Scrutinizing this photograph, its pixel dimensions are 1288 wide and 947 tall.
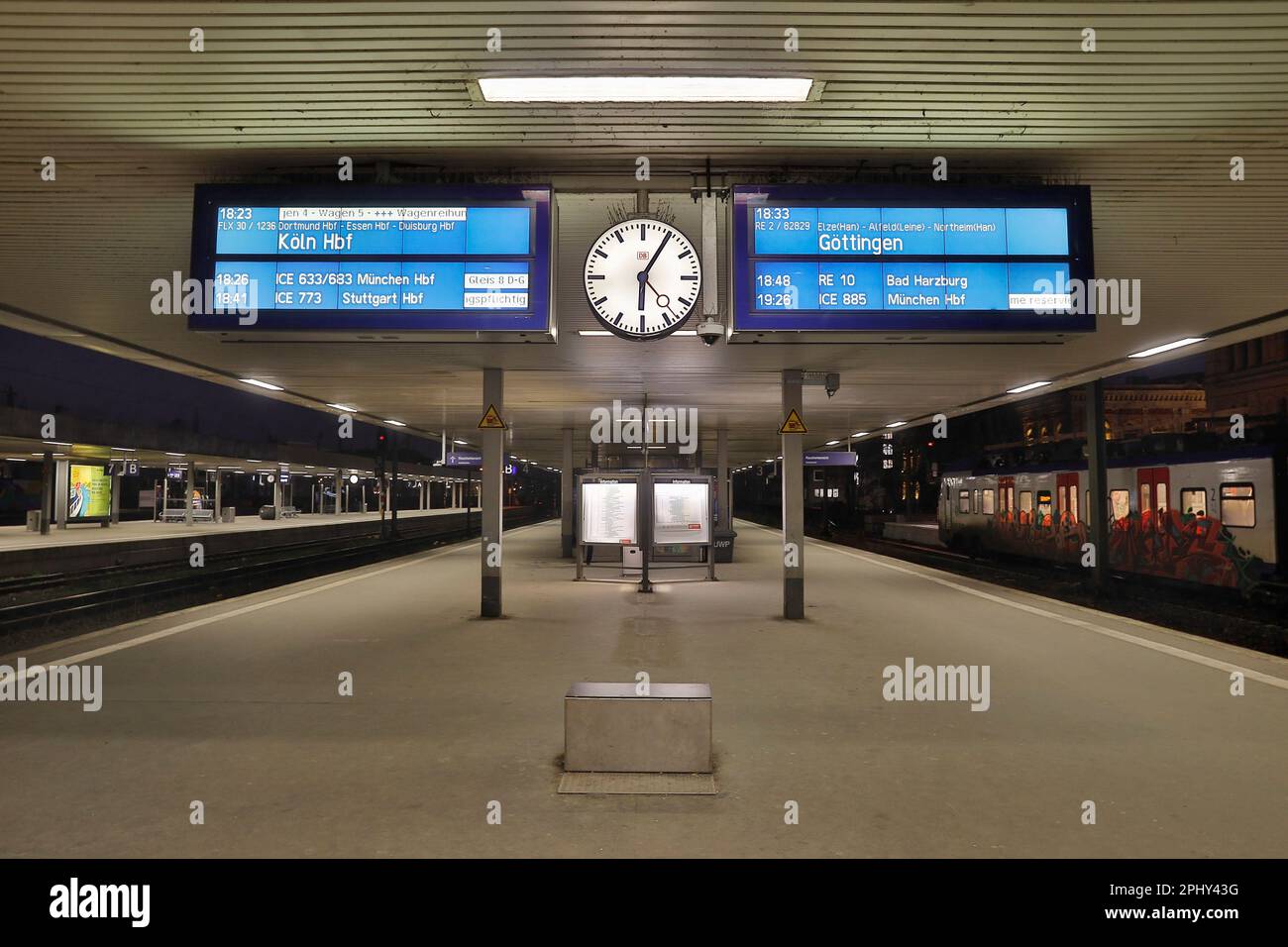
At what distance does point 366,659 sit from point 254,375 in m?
8.16

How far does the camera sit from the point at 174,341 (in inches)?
414

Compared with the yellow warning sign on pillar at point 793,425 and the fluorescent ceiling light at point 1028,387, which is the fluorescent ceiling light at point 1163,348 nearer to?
the fluorescent ceiling light at point 1028,387

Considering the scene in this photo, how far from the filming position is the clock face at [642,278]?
16.8 feet

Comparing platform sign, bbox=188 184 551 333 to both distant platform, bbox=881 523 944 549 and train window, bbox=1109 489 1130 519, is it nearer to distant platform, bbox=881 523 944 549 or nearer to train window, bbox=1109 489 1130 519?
train window, bbox=1109 489 1130 519

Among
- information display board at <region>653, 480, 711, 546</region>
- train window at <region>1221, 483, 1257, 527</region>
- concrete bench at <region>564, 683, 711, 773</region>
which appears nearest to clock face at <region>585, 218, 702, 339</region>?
concrete bench at <region>564, 683, 711, 773</region>

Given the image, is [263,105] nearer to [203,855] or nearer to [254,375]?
[203,855]

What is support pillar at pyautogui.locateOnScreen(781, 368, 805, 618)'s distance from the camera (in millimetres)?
10062

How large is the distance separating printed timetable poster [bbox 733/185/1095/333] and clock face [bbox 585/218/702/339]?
16.0 inches

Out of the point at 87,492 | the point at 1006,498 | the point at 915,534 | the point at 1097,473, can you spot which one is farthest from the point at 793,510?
the point at 87,492

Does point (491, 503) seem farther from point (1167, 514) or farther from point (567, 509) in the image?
point (1167, 514)

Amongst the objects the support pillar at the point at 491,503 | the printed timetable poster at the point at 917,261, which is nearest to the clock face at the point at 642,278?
the printed timetable poster at the point at 917,261

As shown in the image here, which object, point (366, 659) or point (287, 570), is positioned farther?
point (287, 570)

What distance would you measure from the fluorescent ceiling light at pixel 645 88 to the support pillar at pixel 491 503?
6.01m

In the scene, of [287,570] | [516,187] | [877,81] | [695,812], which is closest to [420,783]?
[695,812]
